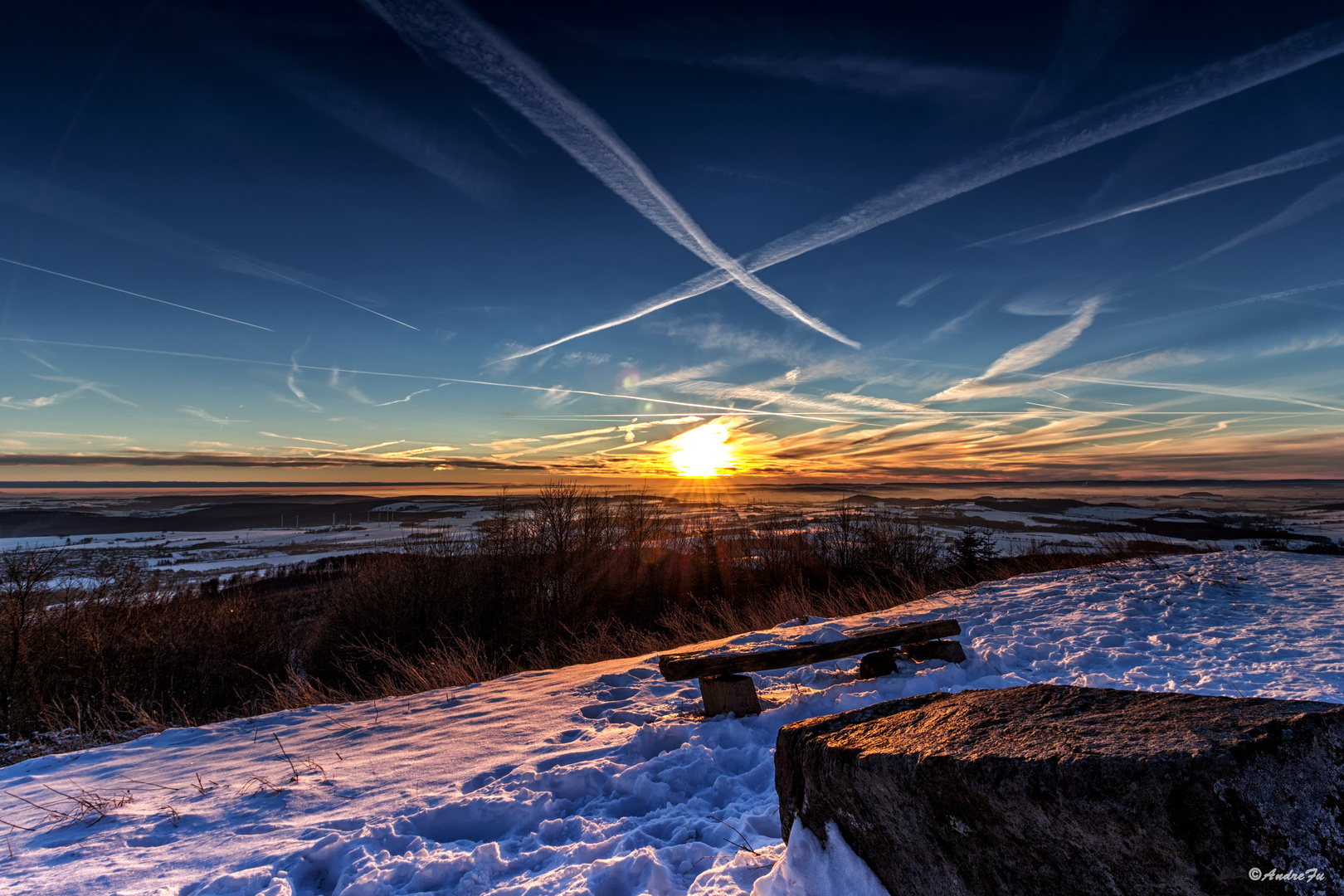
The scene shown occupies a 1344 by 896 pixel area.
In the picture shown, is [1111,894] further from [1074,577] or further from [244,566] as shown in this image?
[244,566]

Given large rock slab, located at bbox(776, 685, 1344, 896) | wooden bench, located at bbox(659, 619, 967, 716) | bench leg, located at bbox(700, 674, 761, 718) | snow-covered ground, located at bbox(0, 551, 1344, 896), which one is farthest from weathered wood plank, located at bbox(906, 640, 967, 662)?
large rock slab, located at bbox(776, 685, 1344, 896)

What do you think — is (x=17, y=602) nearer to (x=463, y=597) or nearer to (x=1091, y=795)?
(x=463, y=597)

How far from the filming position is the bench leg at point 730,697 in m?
5.03

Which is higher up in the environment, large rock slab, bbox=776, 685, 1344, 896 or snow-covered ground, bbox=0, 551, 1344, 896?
large rock slab, bbox=776, 685, 1344, 896

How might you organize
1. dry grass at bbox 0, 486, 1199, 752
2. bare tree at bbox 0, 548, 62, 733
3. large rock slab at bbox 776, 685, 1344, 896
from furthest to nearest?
1. dry grass at bbox 0, 486, 1199, 752
2. bare tree at bbox 0, 548, 62, 733
3. large rock slab at bbox 776, 685, 1344, 896

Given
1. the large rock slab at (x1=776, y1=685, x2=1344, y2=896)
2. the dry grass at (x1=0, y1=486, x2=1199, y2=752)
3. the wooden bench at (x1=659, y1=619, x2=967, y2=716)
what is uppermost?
the large rock slab at (x1=776, y1=685, x2=1344, y2=896)

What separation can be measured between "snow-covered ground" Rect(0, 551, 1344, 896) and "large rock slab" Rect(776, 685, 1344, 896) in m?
0.35

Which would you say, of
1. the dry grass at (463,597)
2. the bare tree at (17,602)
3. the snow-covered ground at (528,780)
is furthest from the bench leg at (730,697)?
the bare tree at (17,602)

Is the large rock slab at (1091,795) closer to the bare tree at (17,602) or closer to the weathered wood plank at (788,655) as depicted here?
the weathered wood plank at (788,655)

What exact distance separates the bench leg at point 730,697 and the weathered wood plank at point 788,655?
0.29ft

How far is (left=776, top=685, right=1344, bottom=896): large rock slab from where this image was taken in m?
1.48

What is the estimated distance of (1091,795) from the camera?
167 cm

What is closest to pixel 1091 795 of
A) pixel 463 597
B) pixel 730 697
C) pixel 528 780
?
pixel 528 780

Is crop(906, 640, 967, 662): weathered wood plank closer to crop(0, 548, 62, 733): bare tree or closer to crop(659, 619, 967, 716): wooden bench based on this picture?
crop(659, 619, 967, 716): wooden bench
